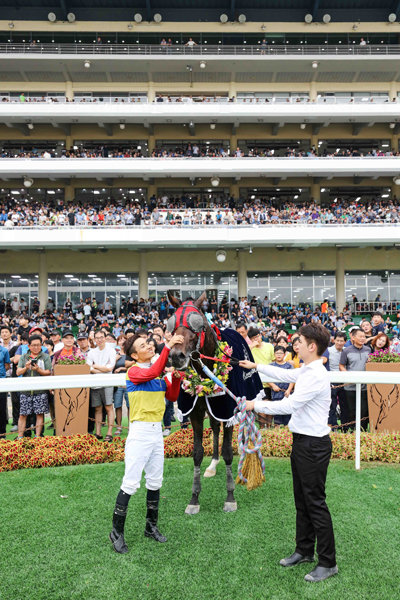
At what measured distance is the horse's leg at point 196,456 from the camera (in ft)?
13.1

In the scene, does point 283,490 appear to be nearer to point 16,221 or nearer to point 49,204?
point 16,221

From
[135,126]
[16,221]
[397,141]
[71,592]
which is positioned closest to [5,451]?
[71,592]

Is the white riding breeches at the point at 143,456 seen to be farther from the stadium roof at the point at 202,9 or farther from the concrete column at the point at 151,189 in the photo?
the stadium roof at the point at 202,9

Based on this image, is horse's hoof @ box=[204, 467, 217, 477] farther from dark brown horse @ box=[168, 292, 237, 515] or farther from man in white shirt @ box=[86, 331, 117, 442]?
man in white shirt @ box=[86, 331, 117, 442]

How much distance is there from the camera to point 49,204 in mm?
24500

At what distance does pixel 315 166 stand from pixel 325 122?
3255 millimetres

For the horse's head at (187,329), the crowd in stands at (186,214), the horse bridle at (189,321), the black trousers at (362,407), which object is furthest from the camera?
the crowd in stands at (186,214)

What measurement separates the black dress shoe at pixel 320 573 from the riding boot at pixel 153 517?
1.17m

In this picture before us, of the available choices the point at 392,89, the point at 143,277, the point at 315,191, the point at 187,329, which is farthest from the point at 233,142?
the point at 187,329

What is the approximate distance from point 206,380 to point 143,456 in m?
0.87

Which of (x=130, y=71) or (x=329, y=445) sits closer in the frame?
(x=329, y=445)

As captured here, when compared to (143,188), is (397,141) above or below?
above

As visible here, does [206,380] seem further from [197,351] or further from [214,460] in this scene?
[214,460]

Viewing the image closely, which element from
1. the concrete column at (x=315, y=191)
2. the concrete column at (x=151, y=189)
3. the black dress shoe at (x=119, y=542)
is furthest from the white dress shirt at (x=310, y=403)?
the concrete column at (x=315, y=191)
